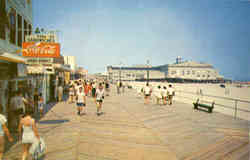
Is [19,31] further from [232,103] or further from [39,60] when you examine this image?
[232,103]

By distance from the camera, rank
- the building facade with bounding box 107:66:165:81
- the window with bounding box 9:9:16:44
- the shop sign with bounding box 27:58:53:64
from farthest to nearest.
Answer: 1. the building facade with bounding box 107:66:165:81
2. the window with bounding box 9:9:16:44
3. the shop sign with bounding box 27:58:53:64

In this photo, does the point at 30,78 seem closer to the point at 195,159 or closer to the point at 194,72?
the point at 195,159

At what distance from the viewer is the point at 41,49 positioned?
28.6 feet

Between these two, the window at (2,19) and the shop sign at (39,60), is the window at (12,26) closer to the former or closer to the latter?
the window at (2,19)

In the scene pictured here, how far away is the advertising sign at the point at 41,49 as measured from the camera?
8633 millimetres

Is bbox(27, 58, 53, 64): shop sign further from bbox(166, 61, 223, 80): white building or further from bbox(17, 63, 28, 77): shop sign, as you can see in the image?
bbox(166, 61, 223, 80): white building

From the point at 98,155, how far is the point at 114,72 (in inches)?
5105

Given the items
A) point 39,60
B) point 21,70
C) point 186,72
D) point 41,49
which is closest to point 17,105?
point 39,60

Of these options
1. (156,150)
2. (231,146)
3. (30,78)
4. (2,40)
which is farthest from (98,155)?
(30,78)

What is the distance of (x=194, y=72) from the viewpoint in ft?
425

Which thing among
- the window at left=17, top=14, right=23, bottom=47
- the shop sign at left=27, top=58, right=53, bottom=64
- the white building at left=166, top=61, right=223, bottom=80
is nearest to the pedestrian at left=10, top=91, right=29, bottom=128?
the shop sign at left=27, top=58, right=53, bottom=64

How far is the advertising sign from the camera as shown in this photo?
28.3 feet

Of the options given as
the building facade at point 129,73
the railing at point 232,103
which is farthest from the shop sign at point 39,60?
the building facade at point 129,73

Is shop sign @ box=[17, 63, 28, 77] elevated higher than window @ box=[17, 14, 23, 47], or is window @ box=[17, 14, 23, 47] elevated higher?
window @ box=[17, 14, 23, 47]
